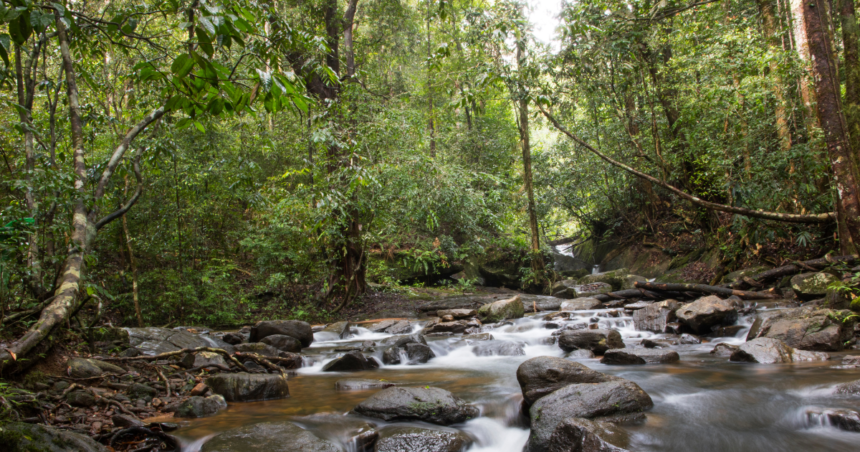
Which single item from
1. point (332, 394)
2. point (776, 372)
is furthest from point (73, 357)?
point (776, 372)

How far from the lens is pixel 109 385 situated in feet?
14.8

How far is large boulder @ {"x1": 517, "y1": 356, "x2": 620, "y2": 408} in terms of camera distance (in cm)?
468

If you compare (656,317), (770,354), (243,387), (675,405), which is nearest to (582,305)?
(656,317)

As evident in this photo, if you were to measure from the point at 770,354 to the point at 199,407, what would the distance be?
6762 mm

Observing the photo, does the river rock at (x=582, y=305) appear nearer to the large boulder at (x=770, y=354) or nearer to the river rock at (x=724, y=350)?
the river rock at (x=724, y=350)

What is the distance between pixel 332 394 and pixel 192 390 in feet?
4.96

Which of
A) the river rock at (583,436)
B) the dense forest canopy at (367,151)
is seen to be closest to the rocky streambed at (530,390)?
the river rock at (583,436)

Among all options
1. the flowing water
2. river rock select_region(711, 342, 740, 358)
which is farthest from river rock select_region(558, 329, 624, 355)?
river rock select_region(711, 342, 740, 358)

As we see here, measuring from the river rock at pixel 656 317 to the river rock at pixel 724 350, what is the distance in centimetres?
197

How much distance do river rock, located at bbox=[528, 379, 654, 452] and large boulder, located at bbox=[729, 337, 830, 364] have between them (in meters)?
2.61

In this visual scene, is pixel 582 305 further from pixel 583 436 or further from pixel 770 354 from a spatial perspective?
pixel 583 436

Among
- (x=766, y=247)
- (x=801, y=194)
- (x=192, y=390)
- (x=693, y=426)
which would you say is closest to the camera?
(x=693, y=426)

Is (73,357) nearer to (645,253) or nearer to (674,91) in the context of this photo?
(674,91)

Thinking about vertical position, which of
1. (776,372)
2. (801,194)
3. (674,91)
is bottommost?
(776,372)
